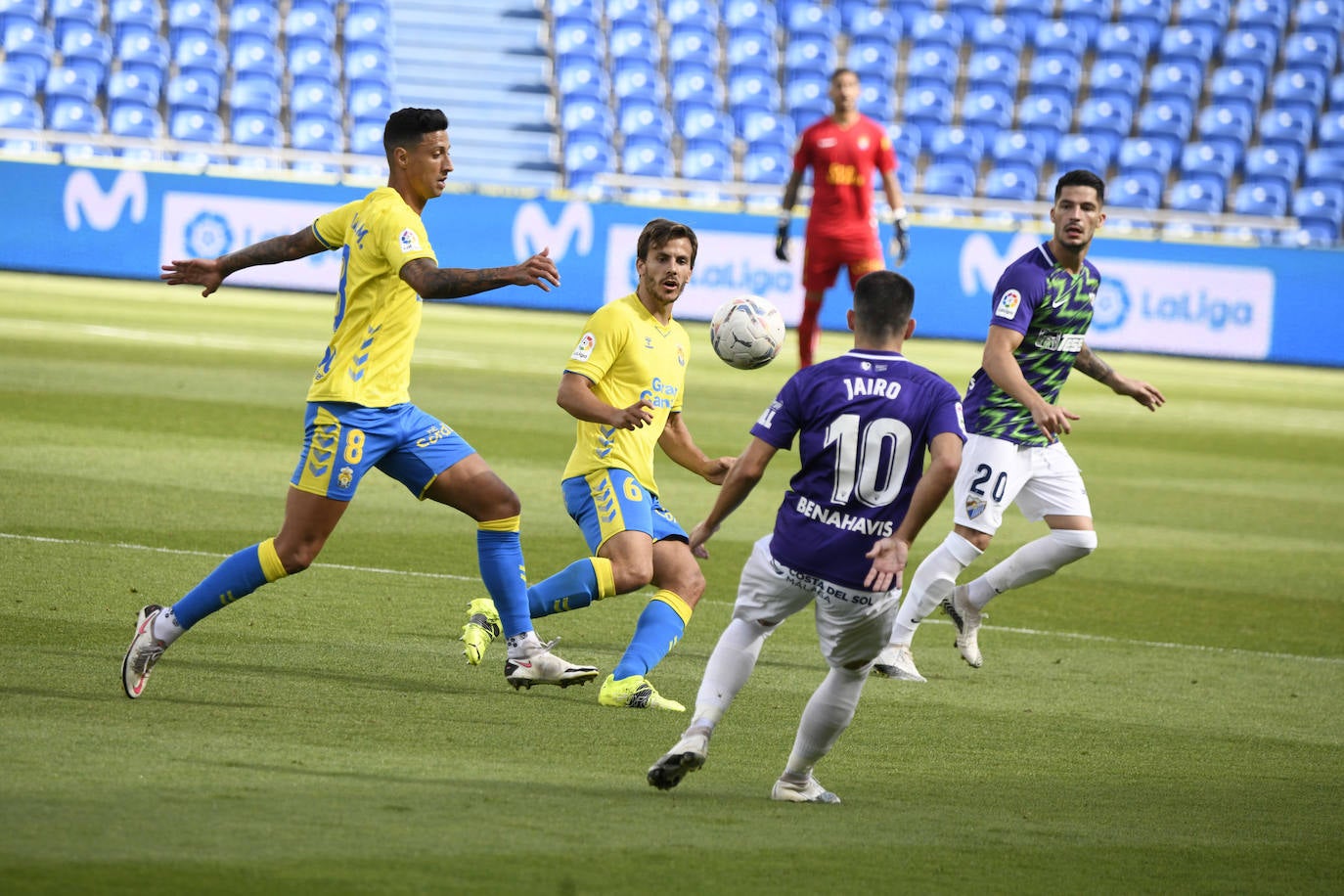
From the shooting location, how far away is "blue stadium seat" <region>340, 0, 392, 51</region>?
97.5 ft

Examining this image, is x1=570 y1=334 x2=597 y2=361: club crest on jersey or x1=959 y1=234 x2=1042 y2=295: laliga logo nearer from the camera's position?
x1=570 y1=334 x2=597 y2=361: club crest on jersey

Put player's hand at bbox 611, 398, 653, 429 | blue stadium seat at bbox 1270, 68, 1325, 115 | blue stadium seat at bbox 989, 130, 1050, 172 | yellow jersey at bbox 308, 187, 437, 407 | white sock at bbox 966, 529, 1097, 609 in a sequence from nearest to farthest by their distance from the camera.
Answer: player's hand at bbox 611, 398, 653, 429 → yellow jersey at bbox 308, 187, 437, 407 → white sock at bbox 966, 529, 1097, 609 → blue stadium seat at bbox 989, 130, 1050, 172 → blue stadium seat at bbox 1270, 68, 1325, 115

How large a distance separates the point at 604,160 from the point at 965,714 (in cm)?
2277

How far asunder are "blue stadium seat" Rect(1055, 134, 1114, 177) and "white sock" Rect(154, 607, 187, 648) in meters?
24.8

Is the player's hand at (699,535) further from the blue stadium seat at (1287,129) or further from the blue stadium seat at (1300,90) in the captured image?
the blue stadium seat at (1300,90)

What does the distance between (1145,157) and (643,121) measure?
790cm

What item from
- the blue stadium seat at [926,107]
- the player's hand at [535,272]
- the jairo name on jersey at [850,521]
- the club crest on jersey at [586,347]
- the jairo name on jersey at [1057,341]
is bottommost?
the jairo name on jersey at [850,521]

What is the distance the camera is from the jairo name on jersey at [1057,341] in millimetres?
7836

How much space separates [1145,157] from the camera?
29047mm

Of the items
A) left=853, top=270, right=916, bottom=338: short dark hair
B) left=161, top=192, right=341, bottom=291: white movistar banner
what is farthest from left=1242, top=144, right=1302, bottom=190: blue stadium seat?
left=853, top=270, right=916, bottom=338: short dark hair

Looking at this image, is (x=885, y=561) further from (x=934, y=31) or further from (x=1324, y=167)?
(x=934, y=31)

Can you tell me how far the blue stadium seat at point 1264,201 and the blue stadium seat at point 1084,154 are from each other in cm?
219

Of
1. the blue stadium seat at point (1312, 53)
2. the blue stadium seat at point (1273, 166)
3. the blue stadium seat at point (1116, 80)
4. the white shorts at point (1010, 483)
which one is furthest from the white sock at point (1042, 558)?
the blue stadium seat at point (1312, 53)

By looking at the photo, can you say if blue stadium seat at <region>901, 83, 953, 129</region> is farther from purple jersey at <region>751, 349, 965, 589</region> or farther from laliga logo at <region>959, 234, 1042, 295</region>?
purple jersey at <region>751, 349, 965, 589</region>
